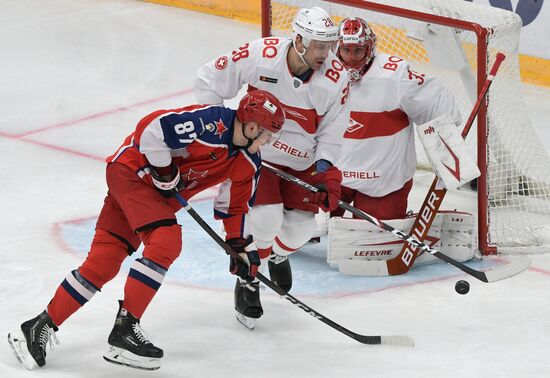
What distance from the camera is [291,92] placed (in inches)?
187

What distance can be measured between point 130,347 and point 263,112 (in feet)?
2.74

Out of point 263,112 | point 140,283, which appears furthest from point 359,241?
point 140,283

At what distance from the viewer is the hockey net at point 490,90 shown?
213 inches

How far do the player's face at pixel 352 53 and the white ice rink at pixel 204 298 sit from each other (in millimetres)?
826

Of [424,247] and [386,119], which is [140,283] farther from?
[386,119]

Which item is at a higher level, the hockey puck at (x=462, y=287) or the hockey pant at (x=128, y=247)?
the hockey pant at (x=128, y=247)

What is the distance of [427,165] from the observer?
20.8 ft

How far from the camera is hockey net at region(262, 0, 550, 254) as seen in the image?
17.7 feet

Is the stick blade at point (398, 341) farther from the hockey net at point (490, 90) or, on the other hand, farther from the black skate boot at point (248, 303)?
the hockey net at point (490, 90)

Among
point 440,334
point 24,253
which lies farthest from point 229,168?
point 24,253

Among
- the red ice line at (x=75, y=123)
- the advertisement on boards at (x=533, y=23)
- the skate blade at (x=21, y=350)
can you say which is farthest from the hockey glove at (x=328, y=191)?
the advertisement on boards at (x=533, y=23)

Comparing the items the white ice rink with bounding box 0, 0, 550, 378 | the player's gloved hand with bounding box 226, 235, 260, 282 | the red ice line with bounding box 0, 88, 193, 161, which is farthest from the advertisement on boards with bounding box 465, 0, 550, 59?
the player's gloved hand with bounding box 226, 235, 260, 282

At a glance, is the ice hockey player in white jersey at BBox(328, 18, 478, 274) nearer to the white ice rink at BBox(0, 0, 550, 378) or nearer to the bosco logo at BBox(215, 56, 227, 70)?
the white ice rink at BBox(0, 0, 550, 378)

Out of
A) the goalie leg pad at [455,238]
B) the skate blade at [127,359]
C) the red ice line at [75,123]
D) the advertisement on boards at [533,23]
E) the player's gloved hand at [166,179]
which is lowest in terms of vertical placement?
the red ice line at [75,123]
